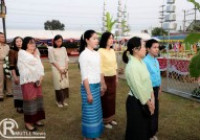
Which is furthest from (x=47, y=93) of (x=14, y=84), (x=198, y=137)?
(x=198, y=137)

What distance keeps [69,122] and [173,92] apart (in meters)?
3.23

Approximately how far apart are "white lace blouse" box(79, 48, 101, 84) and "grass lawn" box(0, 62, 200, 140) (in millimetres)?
1015

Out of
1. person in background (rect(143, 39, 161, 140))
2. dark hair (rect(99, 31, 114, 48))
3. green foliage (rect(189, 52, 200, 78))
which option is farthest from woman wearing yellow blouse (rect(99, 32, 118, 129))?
green foliage (rect(189, 52, 200, 78))

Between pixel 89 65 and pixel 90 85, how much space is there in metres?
0.27

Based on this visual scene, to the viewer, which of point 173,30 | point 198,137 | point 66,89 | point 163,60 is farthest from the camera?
point 163,60

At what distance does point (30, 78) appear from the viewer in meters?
3.75

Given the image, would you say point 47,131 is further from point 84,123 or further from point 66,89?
point 66,89

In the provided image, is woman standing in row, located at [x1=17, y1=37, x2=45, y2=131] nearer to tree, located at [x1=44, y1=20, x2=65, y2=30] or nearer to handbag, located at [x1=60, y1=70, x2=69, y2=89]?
handbag, located at [x1=60, y1=70, x2=69, y2=89]

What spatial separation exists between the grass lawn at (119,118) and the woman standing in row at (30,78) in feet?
1.03

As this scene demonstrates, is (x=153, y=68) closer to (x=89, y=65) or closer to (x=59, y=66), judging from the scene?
(x=89, y=65)

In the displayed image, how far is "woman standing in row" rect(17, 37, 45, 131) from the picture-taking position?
3.72 m

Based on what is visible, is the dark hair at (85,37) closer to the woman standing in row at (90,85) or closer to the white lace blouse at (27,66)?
the woman standing in row at (90,85)

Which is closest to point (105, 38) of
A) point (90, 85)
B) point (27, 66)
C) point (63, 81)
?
point (90, 85)

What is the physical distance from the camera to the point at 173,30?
6750mm
